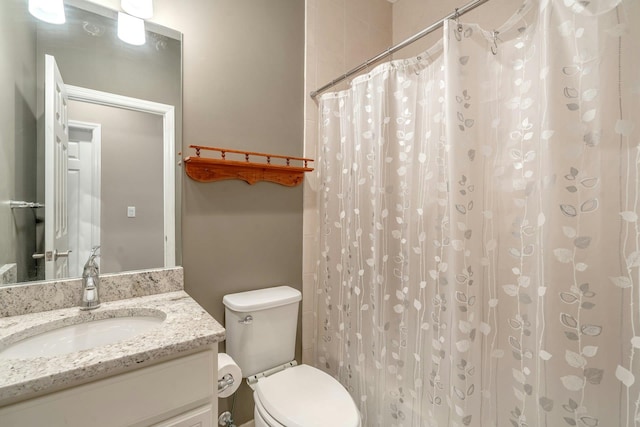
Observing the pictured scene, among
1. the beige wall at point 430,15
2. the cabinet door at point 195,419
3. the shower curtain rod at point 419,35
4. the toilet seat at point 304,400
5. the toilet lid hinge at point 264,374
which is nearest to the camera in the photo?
the cabinet door at point 195,419

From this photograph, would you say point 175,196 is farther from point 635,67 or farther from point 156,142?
point 635,67

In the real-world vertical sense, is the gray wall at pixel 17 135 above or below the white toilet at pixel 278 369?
above

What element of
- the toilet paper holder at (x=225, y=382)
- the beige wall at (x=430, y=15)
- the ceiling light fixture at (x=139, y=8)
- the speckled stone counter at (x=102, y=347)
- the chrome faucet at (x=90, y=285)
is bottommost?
the toilet paper holder at (x=225, y=382)

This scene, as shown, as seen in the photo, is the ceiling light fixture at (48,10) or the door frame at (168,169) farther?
the door frame at (168,169)

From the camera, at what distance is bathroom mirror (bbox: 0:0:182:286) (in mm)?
1004

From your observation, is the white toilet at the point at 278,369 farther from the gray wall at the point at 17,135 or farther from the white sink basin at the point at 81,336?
the gray wall at the point at 17,135

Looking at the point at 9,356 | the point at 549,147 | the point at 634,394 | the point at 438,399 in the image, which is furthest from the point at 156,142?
the point at 634,394

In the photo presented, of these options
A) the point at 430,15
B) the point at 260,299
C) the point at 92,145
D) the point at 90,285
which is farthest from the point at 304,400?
the point at 430,15

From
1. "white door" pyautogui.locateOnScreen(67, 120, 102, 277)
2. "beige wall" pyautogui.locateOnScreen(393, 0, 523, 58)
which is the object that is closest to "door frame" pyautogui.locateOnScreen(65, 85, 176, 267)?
"white door" pyautogui.locateOnScreen(67, 120, 102, 277)

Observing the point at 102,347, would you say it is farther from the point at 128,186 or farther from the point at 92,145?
the point at 92,145

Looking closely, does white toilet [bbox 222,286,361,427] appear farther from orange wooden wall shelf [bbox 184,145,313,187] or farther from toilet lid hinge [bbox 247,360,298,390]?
orange wooden wall shelf [bbox 184,145,313,187]

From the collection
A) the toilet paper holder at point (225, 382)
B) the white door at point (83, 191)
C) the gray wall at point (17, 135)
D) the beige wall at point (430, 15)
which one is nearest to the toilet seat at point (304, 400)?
the toilet paper holder at point (225, 382)

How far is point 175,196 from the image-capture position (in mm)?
1310

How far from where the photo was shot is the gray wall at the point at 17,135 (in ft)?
3.19
